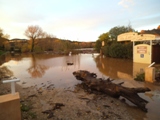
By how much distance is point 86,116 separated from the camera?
3.20 metres

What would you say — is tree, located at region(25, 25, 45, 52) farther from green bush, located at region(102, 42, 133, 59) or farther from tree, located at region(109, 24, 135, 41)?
green bush, located at region(102, 42, 133, 59)

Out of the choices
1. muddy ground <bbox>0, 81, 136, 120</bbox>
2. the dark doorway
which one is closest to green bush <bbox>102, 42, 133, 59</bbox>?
the dark doorway

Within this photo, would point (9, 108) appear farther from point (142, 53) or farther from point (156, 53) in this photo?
point (156, 53)

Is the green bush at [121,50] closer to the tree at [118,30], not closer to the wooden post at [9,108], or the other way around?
the tree at [118,30]

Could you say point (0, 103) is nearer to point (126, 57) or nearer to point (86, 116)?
point (86, 116)

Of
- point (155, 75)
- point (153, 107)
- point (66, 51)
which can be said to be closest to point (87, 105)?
point (153, 107)

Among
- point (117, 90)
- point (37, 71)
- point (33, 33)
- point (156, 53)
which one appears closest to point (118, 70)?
point (156, 53)

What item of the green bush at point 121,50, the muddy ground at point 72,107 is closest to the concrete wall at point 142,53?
the green bush at point 121,50

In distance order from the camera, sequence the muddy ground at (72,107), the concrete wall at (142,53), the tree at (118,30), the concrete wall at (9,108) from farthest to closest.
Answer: the tree at (118,30) < the concrete wall at (142,53) < the muddy ground at (72,107) < the concrete wall at (9,108)

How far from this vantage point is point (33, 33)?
1460 inches

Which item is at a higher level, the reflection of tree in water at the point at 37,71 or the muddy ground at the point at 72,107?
the reflection of tree in water at the point at 37,71

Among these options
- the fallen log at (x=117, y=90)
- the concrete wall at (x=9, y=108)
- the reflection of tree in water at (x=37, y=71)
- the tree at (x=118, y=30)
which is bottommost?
the reflection of tree in water at (x=37, y=71)

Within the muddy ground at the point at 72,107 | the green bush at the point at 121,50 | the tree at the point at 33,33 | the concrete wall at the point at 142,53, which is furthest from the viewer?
the tree at the point at 33,33

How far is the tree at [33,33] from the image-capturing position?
36.7m
